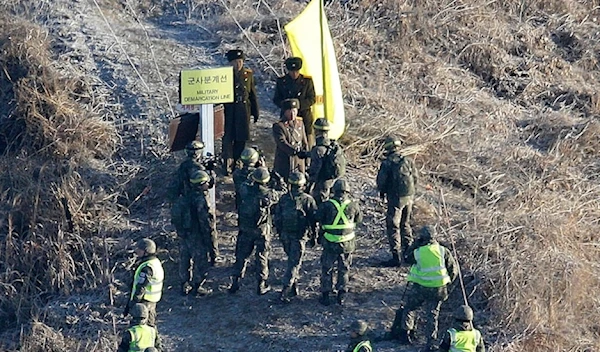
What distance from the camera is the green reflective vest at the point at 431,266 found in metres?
11.1

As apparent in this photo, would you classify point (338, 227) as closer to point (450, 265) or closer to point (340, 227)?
point (340, 227)

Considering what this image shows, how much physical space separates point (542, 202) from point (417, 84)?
3945mm

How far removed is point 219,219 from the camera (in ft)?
46.4

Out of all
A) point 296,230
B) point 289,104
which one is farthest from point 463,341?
→ point 289,104

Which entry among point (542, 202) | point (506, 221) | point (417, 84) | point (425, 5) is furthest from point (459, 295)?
point (425, 5)

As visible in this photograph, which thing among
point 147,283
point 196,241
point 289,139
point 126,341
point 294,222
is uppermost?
point 289,139

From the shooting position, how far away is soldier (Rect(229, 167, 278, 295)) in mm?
12117

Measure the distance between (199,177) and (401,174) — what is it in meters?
2.49

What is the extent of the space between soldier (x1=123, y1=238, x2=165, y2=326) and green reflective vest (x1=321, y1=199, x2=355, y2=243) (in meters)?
2.01

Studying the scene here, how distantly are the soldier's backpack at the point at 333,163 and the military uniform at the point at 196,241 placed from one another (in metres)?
1.65

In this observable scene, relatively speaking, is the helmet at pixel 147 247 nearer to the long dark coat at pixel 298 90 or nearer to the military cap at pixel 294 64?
the long dark coat at pixel 298 90

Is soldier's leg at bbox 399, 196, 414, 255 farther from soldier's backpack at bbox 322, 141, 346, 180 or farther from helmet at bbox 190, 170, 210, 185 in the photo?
helmet at bbox 190, 170, 210, 185

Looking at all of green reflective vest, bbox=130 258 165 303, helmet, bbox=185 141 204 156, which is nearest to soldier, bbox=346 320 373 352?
green reflective vest, bbox=130 258 165 303


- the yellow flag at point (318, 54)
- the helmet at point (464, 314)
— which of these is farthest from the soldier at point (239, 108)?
the helmet at point (464, 314)
